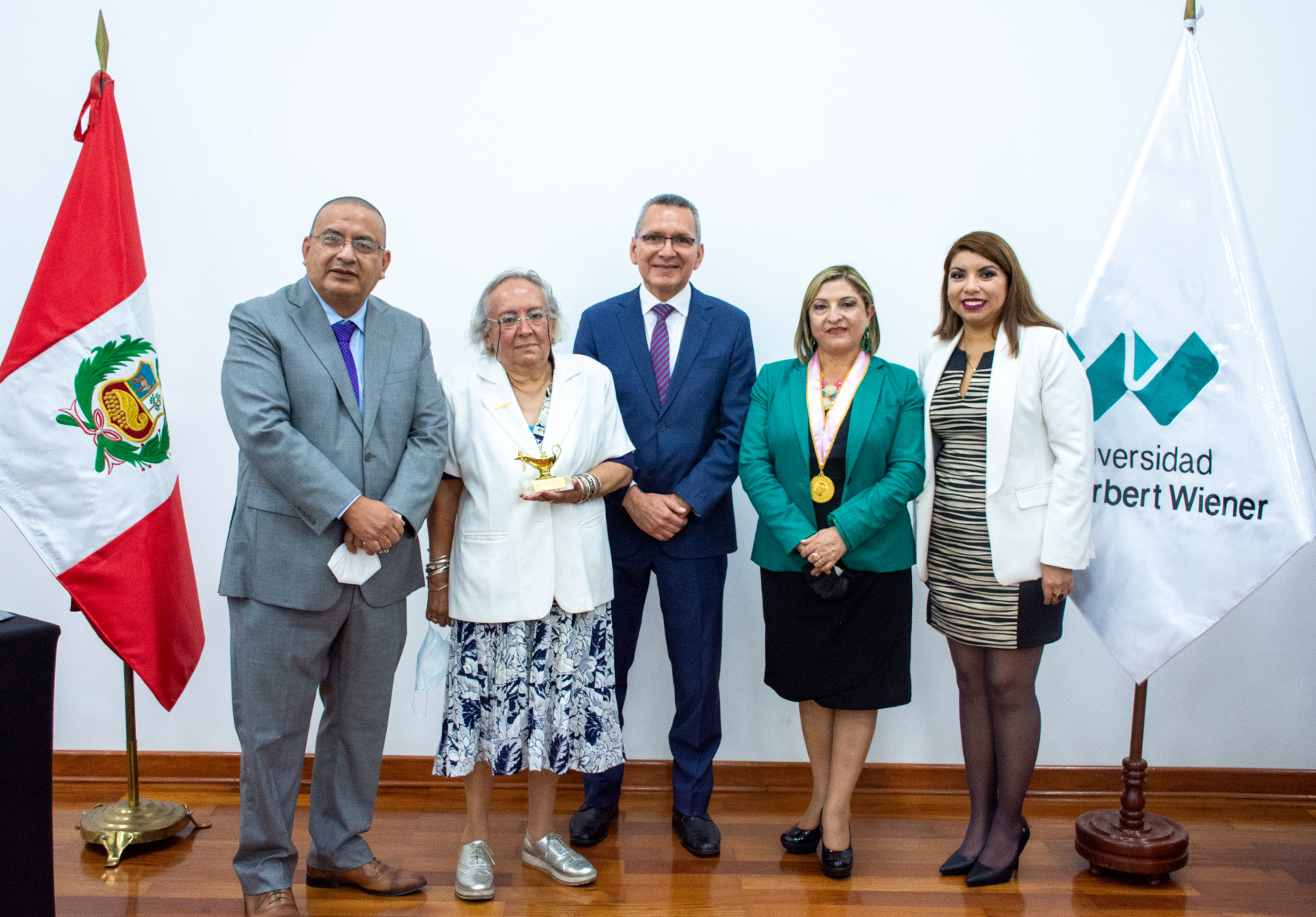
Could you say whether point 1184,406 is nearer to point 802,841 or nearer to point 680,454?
point 680,454

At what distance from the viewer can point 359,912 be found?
2.44 m

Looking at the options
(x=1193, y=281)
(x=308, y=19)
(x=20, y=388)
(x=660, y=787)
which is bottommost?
(x=660, y=787)

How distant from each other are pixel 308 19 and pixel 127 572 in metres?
1.94

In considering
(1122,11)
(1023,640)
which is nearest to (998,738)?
(1023,640)

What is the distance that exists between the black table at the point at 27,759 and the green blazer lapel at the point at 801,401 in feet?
6.05

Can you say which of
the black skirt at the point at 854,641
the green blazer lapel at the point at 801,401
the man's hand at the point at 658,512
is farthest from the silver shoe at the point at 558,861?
the green blazer lapel at the point at 801,401

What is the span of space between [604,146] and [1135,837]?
275 cm

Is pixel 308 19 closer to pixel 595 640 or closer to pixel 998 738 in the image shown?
pixel 595 640

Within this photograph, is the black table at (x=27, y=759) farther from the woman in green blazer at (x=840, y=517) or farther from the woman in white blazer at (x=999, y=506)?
the woman in white blazer at (x=999, y=506)

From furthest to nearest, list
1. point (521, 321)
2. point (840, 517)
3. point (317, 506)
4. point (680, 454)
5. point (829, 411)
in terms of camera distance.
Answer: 1. point (680, 454)
2. point (829, 411)
3. point (840, 517)
4. point (521, 321)
5. point (317, 506)

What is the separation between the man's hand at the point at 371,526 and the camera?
2.23m

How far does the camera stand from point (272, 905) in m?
2.32

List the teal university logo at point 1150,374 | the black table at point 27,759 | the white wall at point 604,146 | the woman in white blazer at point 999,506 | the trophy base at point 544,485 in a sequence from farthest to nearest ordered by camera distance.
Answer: the white wall at point 604,146, the teal university logo at point 1150,374, the woman in white blazer at point 999,506, the trophy base at point 544,485, the black table at point 27,759

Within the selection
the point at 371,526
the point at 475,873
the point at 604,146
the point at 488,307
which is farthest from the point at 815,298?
the point at 475,873
